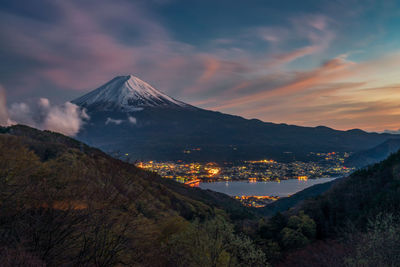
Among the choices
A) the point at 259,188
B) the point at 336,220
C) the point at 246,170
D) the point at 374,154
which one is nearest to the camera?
the point at 336,220

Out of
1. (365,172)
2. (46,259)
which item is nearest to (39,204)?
(46,259)

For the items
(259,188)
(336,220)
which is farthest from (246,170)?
(336,220)

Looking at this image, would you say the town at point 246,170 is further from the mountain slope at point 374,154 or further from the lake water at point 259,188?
the mountain slope at point 374,154

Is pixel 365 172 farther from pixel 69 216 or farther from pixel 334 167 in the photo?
pixel 334 167

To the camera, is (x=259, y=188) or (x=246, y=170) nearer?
(x=259, y=188)

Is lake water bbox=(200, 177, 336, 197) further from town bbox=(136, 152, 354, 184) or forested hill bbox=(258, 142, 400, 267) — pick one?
forested hill bbox=(258, 142, 400, 267)

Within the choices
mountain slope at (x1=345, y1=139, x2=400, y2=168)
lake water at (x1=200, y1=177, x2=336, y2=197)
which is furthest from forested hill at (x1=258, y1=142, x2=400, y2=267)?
mountain slope at (x1=345, y1=139, x2=400, y2=168)

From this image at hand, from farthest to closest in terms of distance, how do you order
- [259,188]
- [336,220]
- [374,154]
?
1. [374,154]
2. [259,188]
3. [336,220]

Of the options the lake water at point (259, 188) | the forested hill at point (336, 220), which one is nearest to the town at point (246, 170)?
the lake water at point (259, 188)

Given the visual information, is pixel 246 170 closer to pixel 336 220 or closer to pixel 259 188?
pixel 259 188
